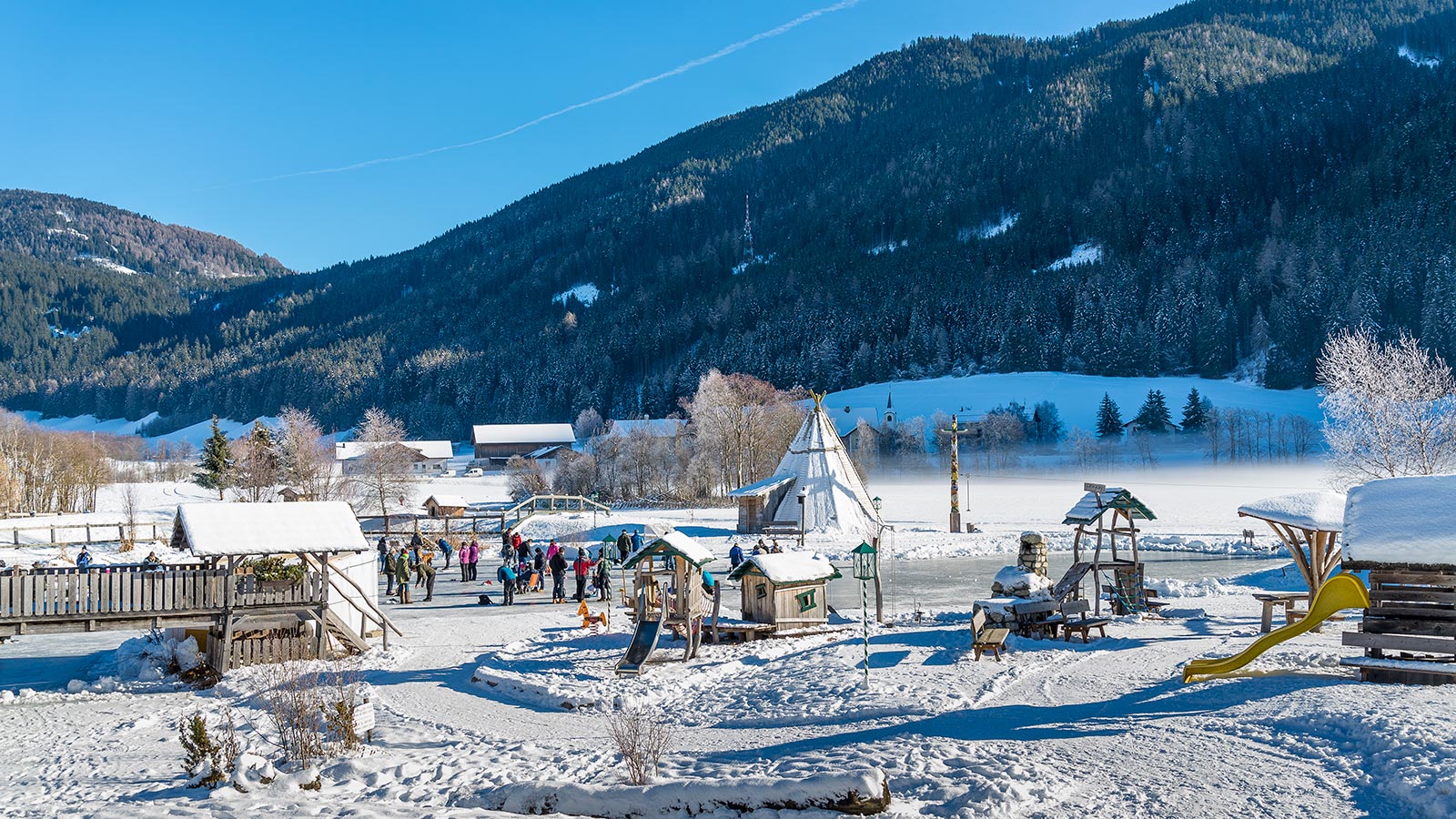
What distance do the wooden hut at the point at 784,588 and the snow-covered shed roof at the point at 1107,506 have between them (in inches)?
207

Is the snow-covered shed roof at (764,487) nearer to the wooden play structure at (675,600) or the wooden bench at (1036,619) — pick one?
the wooden play structure at (675,600)

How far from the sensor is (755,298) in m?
154

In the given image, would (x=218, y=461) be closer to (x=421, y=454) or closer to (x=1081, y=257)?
(x=421, y=454)

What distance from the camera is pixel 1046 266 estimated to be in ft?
484

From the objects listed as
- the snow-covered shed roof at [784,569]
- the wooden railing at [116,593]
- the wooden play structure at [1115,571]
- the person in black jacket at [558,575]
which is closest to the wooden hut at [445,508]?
the person in black jacket at [558,575]

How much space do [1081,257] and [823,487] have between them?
120 meters

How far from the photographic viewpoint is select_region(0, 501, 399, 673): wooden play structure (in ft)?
58.3

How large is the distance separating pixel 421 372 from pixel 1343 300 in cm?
12650

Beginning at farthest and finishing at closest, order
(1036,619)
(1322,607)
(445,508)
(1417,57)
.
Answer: (1417,57) < (445,508) < (1036,619) < (1322,607)

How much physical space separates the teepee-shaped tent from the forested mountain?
85.1 metres

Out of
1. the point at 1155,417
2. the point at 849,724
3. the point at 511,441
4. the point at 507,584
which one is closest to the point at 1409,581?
the point at 849,724

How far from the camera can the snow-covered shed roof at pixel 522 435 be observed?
11870 centimetres

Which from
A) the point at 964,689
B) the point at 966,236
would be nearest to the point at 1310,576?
the point at 964,689

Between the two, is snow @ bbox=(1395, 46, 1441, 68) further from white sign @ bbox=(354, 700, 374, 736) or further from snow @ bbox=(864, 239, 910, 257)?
white sign @ bbox=(354, 700, 374, 736)
